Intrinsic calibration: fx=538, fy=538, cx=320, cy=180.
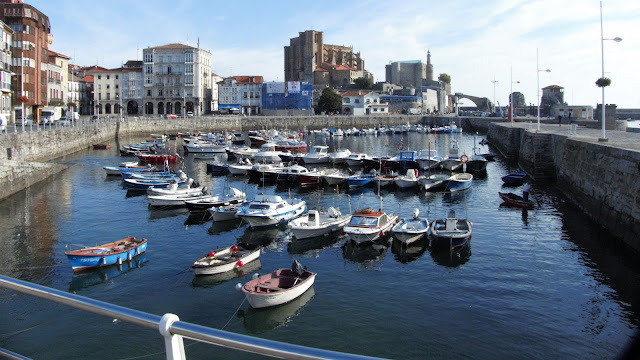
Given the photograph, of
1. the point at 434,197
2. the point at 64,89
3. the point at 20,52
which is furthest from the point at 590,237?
the point at 64,89

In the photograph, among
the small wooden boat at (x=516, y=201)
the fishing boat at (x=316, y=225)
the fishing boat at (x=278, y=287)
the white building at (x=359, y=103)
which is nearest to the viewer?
the fishing boat at (x=278, y=287)

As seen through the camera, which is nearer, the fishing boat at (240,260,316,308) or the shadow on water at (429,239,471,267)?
the fishing boat at (240,260,316,308)

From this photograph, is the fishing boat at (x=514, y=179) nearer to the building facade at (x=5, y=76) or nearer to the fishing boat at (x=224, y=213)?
the fishing boat at (x=224, y=213)

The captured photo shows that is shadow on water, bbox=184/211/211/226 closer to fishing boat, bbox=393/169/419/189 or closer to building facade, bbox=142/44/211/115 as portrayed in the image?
fishing boat, bbox=393/169/419/189

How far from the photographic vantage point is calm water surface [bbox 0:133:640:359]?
14.9m

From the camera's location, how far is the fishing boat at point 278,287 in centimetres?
1711

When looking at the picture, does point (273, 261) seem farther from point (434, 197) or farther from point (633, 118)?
point (633, 118)

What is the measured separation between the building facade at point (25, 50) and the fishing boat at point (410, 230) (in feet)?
181

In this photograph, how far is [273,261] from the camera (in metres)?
22.8

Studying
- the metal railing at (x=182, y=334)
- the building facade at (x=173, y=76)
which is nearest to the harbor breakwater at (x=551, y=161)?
the metal railing at (x=182, y=334)

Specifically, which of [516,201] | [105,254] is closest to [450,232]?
[516,201]

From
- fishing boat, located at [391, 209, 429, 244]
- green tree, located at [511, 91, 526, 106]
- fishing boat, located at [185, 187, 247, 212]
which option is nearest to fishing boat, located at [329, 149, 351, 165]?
fishing boat, located at [185, 187, 247, 212]

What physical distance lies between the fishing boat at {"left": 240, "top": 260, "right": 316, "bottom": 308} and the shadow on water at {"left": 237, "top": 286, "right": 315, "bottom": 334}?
161mm

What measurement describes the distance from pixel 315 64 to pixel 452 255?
480ft
